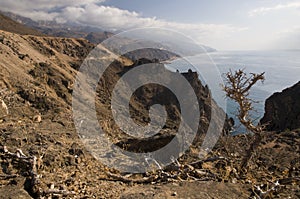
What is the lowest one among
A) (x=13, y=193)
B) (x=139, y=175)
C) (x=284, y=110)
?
(x=284, y=110)

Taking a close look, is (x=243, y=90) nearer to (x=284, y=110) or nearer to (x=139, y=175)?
(x=139, y=175)

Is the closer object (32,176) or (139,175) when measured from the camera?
(32,176)

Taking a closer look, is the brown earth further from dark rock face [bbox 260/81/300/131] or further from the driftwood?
dark rock face [bbox 260/81/300/131]

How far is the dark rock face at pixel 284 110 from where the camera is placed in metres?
21.8

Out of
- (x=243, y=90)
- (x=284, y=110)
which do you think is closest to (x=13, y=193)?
(x=243, y=90)

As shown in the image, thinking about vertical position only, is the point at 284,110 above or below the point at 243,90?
below

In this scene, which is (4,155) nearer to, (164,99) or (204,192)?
(204,192)

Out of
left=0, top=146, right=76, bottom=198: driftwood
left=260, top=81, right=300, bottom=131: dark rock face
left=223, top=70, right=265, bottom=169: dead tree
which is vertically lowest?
left=260, top=81, right=300, bottom=131: dark rock face

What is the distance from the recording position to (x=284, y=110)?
23875 mm

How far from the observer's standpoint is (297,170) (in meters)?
7.95

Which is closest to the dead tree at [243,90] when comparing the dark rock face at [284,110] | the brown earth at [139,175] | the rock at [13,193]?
the brown earth at [139,175]

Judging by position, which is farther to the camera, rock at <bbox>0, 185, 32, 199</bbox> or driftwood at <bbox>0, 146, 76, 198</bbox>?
driftwood at <bbox>0, 146, 76, 198</bbox>

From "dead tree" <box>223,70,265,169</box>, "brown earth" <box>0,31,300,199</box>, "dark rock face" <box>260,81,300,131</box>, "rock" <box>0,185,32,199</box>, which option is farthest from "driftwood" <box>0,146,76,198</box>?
"dark rock face" <box>260,81,300,131</box>

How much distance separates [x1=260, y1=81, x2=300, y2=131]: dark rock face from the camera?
2177 cm
